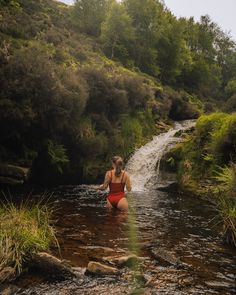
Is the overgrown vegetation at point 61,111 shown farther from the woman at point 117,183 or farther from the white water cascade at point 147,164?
the woman at point 117,183

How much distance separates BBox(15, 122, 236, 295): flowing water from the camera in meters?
6.26

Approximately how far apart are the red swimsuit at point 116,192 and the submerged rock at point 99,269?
491 centimetres

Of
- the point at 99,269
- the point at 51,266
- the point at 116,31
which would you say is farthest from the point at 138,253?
the point at 116,31

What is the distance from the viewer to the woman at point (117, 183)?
11422 millimetres

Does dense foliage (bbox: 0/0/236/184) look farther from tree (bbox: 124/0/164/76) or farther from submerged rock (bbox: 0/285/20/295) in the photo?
submerged rock (bbox: 0/285/20/295)

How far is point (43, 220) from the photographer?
27.1 ft

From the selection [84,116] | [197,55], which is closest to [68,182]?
[84,116]

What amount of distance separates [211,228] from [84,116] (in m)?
10.8

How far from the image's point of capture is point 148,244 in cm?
872

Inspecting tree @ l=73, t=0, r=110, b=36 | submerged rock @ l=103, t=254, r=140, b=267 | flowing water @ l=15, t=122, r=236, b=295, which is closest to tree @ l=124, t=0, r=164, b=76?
tree @ l=73, t=0, r=110, b=36

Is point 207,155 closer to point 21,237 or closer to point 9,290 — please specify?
point 21,237

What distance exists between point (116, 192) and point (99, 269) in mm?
5178

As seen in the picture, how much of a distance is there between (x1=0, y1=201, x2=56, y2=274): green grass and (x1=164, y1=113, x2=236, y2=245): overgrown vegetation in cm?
765

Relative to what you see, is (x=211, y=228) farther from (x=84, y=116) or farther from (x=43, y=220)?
(x=84, y=116)
